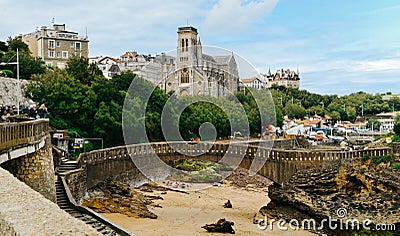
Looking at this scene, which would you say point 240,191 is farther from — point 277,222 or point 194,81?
point 194,81

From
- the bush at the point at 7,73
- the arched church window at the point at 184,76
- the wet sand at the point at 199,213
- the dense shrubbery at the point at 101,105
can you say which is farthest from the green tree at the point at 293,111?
the bush at the point at 7,73

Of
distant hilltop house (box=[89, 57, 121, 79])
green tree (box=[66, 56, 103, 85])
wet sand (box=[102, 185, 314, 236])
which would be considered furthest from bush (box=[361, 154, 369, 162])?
distant hilltop house (box=[89, 57, 121, 79])

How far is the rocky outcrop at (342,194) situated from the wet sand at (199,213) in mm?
1949

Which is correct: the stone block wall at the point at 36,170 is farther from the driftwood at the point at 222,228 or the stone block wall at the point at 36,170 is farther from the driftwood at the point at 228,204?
the driftwood at the point at 228,204

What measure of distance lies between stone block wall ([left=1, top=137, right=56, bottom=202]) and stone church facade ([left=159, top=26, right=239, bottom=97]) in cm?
6192

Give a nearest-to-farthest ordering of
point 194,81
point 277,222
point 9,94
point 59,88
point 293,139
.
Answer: point 277,222, point 59,88, point 9,94, point 293,139, point 194,81

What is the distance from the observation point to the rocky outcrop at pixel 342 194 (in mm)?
26094

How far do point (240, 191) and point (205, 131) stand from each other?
1668 cm

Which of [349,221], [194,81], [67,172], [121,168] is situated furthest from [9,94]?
[194,81]

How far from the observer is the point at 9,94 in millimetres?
42750

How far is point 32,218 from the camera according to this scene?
658cm

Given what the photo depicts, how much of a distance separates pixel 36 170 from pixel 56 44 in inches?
2458

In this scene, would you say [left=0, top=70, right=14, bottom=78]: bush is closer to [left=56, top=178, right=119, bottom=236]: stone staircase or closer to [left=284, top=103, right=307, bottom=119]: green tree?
[left=56, top=178, right=119, bottom=236]: stone staircase

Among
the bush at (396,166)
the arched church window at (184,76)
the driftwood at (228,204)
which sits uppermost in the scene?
the arched church window at (184,76)
